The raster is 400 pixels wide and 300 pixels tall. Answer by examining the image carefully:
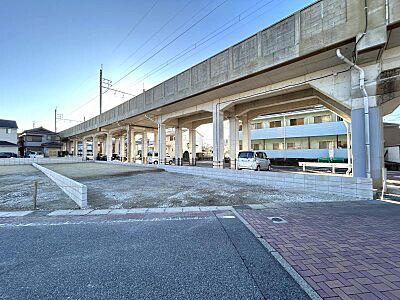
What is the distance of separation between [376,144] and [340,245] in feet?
19.6

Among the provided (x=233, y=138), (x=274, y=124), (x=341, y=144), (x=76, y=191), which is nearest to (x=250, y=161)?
(x=233, y=138)

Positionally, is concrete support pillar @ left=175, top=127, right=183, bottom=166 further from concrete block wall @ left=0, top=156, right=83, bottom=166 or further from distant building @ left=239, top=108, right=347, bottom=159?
concrete block wall @ left=0, top=156, right=83, bottom=166

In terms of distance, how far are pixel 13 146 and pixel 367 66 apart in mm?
53492

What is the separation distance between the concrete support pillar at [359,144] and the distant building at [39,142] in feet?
179

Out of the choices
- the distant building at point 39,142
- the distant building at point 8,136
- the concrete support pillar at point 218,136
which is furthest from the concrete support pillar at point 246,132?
the distant building at point 39,142

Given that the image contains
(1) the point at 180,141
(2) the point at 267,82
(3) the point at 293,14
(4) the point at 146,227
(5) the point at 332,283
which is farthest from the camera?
(1) the point at 180,141

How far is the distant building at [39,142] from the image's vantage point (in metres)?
45.5

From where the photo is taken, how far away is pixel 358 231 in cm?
376

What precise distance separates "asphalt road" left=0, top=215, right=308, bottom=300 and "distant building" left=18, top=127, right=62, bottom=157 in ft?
168

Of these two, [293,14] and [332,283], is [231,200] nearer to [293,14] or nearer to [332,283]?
[332,283]

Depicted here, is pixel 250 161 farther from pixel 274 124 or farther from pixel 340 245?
pixel 274 124

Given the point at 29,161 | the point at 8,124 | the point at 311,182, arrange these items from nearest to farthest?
the point at 311,182 → the point at 29,161 → the point at 8,124

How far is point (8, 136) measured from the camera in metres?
40.3

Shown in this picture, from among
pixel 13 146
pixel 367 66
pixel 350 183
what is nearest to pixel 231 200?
pixel 350 183
